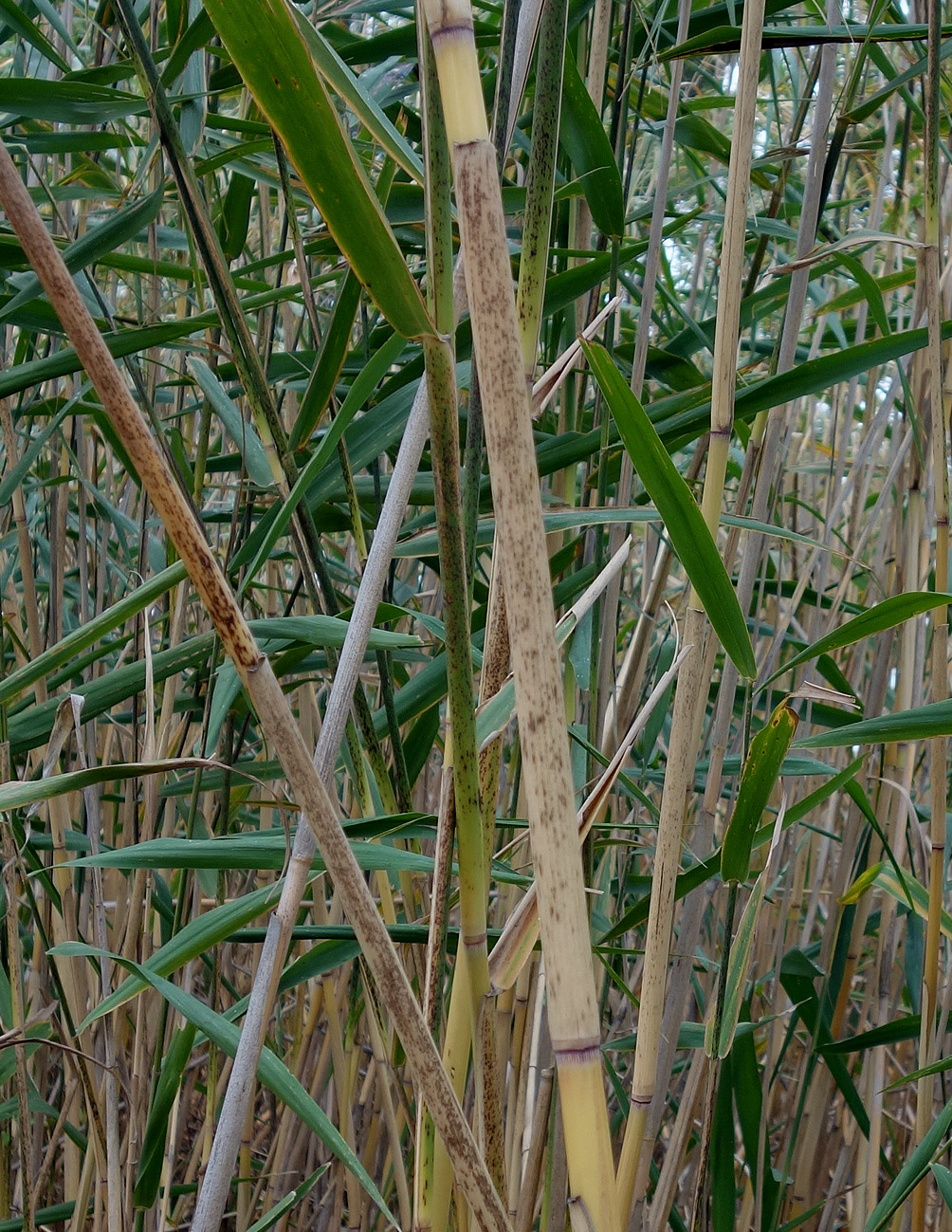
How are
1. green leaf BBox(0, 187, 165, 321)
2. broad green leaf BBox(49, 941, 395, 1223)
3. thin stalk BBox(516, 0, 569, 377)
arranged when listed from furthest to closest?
green leaf BBox(0, 187, 165, 321), broad green leaf BBox(49, 941, 395, 1223), thin stalk BBox(516, 0, 569, 377)

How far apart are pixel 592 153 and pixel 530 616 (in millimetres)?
422

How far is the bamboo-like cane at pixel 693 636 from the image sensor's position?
39 centimetres

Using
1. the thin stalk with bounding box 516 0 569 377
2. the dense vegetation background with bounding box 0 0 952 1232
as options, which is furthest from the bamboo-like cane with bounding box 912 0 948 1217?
the thin stalk with bounding box 516 0 569 377

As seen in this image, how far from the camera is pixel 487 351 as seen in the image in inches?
8.8

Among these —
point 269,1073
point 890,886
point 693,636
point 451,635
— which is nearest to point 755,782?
point 693,636

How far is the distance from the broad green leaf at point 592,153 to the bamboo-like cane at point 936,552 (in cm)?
16

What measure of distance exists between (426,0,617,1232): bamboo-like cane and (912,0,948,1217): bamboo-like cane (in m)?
0.37

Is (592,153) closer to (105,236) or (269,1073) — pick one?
(105,236)

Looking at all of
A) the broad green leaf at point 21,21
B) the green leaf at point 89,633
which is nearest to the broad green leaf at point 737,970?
the green leaf at point 89,633

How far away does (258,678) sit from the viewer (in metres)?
0.26

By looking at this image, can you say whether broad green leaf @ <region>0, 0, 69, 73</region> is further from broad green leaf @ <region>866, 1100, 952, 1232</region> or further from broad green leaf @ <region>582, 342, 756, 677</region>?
broad green leaf @ <region>866, 1100, 952, 1232</region>

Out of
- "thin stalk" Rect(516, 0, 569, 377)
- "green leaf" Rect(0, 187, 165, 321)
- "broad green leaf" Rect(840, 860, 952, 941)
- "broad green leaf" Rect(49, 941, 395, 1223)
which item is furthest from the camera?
"broad green leaf" Rect(840, 860, 952, 941)

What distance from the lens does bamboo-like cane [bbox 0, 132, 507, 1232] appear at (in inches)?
8.8

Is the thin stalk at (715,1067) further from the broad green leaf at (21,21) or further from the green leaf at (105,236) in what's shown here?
the broad green leaf at (21,21)
